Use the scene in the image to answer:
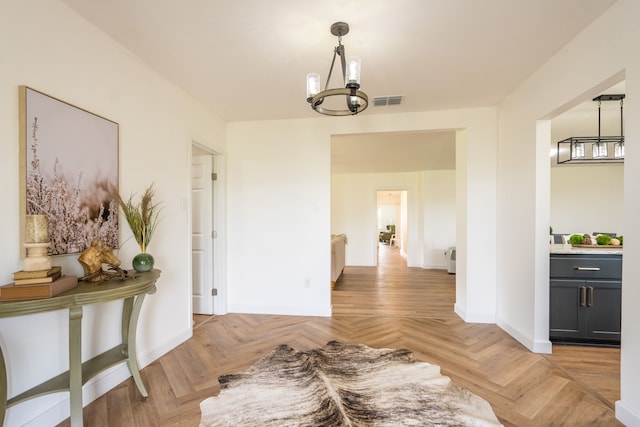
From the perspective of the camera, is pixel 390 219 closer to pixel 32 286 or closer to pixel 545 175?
pixel 545 175

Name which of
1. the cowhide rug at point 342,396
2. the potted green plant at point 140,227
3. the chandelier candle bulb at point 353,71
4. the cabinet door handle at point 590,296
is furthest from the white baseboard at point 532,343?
the potted green plant at point 140,227

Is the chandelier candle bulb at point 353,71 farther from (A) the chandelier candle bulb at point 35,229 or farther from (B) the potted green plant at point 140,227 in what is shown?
(A) the chandelier candle bulb at point 35,229

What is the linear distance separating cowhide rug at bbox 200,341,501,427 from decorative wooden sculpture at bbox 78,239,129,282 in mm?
1077

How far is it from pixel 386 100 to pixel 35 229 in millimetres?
3158

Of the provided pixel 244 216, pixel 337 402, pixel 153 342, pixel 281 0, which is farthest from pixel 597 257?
pixel 153 342

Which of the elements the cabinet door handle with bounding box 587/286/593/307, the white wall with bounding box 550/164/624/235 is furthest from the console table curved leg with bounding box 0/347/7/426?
the white wall with bounding box 550/164/624/235

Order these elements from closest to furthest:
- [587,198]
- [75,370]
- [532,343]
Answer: [75,370], [532,343], [587,198]

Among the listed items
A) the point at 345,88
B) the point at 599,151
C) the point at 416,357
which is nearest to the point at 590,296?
the point at 599,151

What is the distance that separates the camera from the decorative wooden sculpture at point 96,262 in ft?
5.69

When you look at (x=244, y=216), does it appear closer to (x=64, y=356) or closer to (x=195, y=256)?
(x=195, y=256)

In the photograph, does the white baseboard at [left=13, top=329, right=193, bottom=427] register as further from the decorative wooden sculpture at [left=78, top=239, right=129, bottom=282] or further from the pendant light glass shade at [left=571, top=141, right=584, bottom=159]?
the pendant light glass shade at [left=571, top=141, right=584, bottom=159]

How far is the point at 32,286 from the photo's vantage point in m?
1.39

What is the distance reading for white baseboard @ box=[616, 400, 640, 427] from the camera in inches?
66.2

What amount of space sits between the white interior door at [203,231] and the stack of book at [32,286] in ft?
7.54
